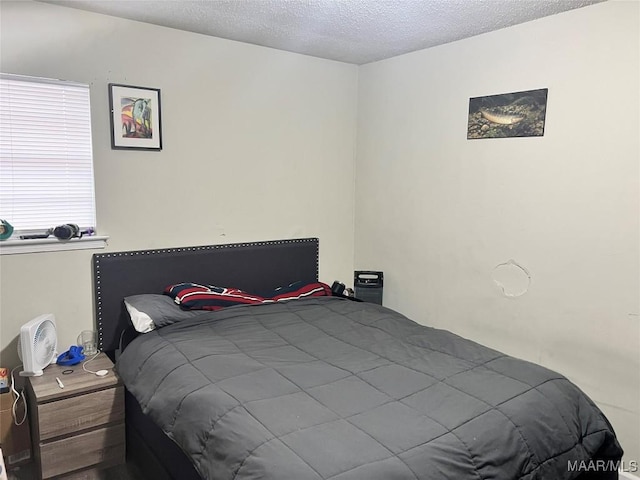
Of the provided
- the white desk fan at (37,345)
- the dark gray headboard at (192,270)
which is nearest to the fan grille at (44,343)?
the white desk fan at (37,345)

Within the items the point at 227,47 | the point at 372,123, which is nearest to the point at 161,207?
the point at 227,47

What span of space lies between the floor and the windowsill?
1.18 metres

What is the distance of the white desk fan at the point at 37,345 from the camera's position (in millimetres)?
2438

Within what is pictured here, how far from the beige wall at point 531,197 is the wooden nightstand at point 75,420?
2.15 metres

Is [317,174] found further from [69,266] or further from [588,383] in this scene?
[588,383]

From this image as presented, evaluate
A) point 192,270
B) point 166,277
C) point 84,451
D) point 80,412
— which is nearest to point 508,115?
point 192,270

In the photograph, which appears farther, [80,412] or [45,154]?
[45,154]

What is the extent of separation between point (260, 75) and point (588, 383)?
2.86 meters

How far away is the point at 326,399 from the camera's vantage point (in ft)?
6.35

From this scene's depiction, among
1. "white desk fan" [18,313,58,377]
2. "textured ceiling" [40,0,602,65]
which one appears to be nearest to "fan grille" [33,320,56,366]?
"white desk fan" [18,313,58,377]

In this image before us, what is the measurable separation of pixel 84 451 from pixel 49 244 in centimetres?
114

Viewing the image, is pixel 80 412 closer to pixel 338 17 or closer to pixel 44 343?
pixel 44 343

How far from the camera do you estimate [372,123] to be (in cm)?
388

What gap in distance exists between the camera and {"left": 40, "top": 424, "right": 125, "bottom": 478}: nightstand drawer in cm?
238
